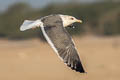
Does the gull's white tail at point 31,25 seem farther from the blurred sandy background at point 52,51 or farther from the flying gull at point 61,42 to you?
the blurred sandy background at point 52,51

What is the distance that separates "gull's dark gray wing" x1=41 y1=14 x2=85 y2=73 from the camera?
5777 mm

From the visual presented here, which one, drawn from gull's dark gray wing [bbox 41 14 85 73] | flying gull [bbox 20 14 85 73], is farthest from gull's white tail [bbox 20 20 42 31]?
gull's dark gray wing [bbox 41 14 85 73]

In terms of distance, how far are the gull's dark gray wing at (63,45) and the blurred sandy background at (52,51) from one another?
4146 millimetres

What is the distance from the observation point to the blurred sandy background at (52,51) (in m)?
12.0

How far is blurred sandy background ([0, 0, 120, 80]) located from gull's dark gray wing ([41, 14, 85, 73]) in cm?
415

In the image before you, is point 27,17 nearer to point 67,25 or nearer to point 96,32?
point 96,32

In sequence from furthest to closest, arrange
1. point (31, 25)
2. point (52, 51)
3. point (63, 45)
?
point (52, 51)
point (31, 25)
point (63, 45)

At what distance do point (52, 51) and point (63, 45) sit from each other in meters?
12.7

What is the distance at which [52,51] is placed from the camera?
1855 cm

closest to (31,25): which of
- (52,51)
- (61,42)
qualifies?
(61,42)

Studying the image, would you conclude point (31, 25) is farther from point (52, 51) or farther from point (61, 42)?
point (52, 51)

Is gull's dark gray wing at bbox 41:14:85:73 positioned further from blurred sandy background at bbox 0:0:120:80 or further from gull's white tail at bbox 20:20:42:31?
blurred sandy background at bbox 0:0:120:80

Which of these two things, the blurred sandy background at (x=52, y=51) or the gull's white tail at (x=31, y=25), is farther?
the blurred sandy background at (x=52, y=51)

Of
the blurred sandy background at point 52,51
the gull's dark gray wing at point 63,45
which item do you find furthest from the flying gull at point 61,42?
the blurred sandy background at point 52,51
